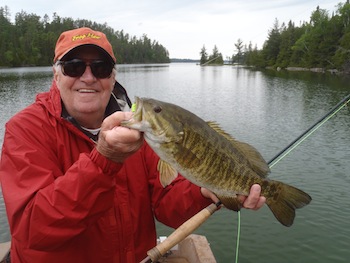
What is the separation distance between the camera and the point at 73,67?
2951mm

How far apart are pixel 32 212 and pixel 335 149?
1363 cm

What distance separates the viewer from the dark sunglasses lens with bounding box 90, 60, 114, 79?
3.01 metres

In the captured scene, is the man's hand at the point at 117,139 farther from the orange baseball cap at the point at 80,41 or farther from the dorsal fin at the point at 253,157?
the orange baseball cap at the point at 80,41

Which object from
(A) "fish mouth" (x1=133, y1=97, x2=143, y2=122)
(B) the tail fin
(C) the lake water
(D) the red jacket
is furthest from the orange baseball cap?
(C) the lake water

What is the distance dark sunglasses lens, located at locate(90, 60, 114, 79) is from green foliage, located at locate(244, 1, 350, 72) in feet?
223

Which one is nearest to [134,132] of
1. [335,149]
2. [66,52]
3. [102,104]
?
[102,104]

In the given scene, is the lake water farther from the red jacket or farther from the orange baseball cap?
the orange baseball cap

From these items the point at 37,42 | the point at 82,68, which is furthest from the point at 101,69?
the point at 37,42

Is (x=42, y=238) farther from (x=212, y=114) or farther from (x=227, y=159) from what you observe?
(x=212, y=114)

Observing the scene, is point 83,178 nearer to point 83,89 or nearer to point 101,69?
point 83,89

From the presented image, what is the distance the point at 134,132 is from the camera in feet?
7.02

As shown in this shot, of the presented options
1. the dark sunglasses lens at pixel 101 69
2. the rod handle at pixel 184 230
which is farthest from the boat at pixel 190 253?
the dark sunglasses lens at pixel 101 69

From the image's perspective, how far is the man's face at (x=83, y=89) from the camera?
2.96m

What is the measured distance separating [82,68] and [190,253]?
3.01 meters
